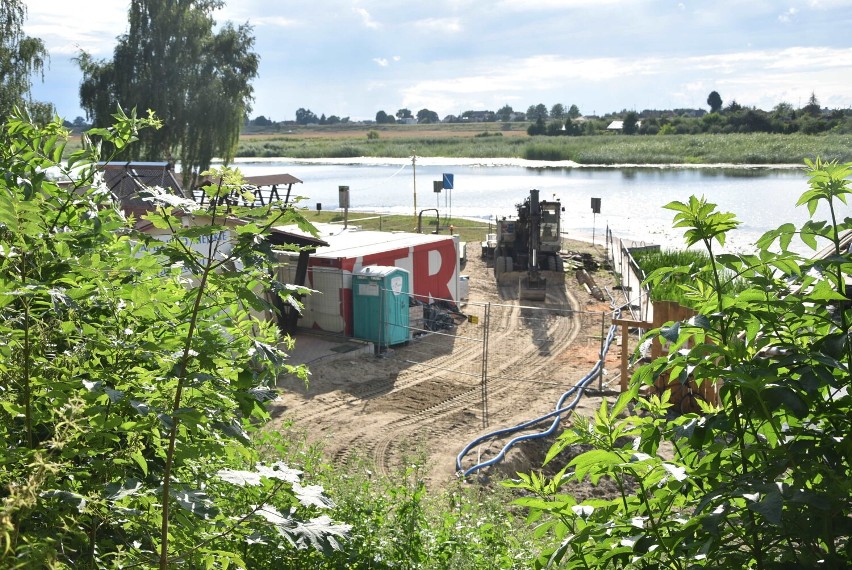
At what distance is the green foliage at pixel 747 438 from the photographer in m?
1.96

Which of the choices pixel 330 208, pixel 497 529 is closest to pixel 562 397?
pixel 497 529

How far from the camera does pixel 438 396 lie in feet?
44.9

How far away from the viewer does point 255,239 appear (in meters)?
2.53

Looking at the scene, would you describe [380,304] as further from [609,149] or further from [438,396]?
[609,149]

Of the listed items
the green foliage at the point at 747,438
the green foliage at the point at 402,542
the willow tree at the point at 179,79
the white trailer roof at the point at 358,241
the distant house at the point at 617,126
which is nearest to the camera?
the green foliage at the point at 747,438

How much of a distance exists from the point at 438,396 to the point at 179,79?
93.3 ft

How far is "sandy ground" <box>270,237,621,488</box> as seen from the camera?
437 inches

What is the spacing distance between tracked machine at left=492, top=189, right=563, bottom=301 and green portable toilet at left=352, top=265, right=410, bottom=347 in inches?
272

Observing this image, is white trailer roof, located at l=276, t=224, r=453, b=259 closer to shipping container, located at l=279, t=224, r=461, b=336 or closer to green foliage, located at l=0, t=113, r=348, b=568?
shipping container, located at l=279, t=224, r=461, b=336

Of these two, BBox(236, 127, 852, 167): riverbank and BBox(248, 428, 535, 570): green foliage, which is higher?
BBox(236, 127, 852, 167): riverbank

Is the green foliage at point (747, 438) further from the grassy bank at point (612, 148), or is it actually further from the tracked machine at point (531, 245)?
the grassy bank at point (612, 148)

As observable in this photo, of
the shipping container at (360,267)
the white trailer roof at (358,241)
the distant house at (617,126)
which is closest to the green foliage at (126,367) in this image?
the shipping container at (360,267)

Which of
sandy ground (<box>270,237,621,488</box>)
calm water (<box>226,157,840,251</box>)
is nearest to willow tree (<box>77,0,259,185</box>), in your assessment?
calm water (<box>226,157,840,251</box>)

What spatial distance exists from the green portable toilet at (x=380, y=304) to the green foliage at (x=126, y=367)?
→ 1287cm
